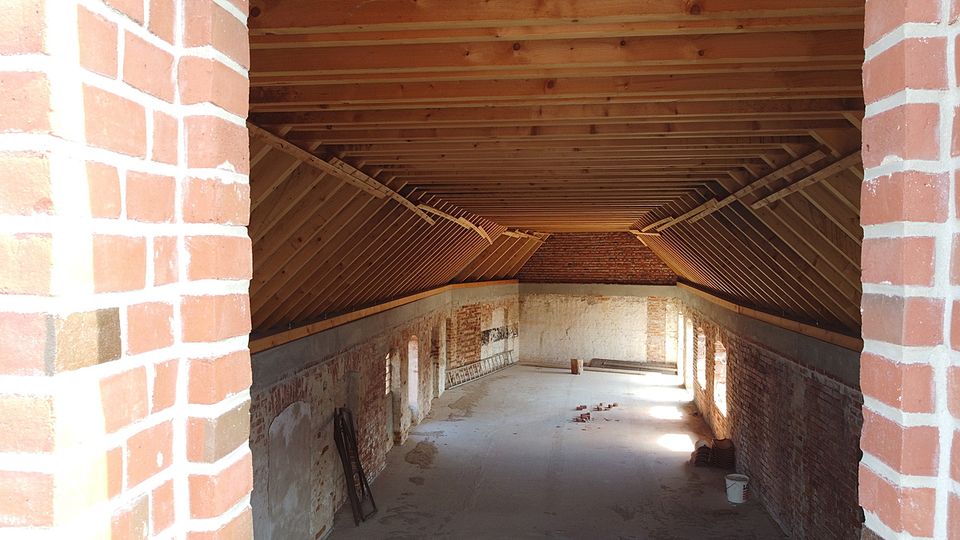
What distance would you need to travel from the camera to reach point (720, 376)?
10.6 metres

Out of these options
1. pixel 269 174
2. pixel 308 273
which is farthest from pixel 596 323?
pixel 269 174

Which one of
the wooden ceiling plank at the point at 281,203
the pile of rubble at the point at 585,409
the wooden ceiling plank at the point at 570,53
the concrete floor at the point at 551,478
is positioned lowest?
the concrete floor at the point at 551,478

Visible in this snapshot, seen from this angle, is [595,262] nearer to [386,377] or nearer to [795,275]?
[386,377]

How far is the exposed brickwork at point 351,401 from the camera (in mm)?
5770

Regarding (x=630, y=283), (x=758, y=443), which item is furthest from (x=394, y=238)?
(x=630, y=283)

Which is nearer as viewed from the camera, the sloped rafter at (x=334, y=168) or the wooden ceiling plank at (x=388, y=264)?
the sloped rafter at (x=334, y=168)

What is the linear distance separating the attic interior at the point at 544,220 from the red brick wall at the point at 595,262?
218cm

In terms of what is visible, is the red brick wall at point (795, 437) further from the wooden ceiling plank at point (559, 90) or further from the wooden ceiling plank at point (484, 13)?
the wooden ceiling plank at point (484, 13)

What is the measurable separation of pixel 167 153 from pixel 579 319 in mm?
16263

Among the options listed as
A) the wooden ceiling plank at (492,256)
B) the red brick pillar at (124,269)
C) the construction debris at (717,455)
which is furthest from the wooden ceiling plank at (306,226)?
the wooden ceiling plank at (492,256)

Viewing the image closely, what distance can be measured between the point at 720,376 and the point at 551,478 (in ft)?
11.5

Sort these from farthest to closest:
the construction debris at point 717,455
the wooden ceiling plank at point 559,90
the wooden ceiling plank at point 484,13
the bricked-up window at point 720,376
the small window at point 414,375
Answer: the small window at point 414,375 < the bricked-up window at point 720,376 < the construction debris at point 717,455 < the wooden ceiling plank at point 559,90 < the wooden ceiling plank at point 484,13

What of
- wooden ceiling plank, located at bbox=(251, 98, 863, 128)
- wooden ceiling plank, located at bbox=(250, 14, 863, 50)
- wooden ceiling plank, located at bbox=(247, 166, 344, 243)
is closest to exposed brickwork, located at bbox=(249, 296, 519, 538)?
wooden ceiling plank, located at bbox=(247, 166, 344, 243)

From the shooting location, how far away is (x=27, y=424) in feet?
2.86
